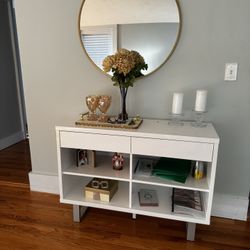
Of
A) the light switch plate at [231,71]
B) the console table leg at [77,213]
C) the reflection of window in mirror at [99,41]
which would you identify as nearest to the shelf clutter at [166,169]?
the console table leg at [77,213]

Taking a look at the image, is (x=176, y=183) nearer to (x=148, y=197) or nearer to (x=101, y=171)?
(x=148, y=197)

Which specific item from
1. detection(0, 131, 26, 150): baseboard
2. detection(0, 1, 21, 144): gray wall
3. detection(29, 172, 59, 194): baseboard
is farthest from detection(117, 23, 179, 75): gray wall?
detection(0, 131, 26, 150): baseboard

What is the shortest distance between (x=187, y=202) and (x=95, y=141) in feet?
2.57

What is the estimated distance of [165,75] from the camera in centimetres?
175

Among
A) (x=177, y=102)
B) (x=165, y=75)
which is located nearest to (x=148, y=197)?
(x=177, y=102)

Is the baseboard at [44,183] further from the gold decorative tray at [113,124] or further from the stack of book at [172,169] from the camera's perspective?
the stack of book at [172,169]

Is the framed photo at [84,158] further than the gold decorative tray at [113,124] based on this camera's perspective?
Yes

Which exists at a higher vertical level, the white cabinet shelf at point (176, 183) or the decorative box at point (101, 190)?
the white cabinet shelf at point (176, 183)

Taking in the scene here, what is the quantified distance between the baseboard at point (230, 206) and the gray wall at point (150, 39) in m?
1.16

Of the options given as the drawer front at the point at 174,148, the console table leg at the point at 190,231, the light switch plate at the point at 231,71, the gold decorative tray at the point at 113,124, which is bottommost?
the console table leg at the point at 190,231

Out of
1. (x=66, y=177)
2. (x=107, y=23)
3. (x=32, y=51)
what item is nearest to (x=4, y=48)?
(x=32, y=51)

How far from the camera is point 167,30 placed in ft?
5.47

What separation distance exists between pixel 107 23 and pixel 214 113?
104 cm

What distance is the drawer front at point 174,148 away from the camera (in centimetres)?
142
